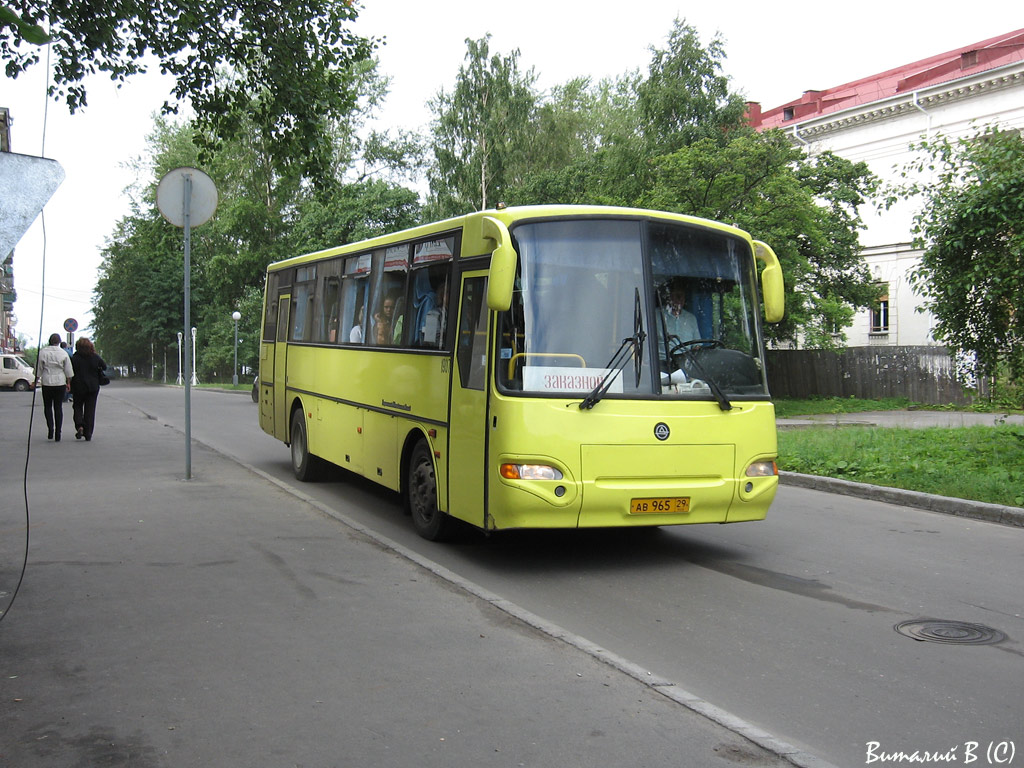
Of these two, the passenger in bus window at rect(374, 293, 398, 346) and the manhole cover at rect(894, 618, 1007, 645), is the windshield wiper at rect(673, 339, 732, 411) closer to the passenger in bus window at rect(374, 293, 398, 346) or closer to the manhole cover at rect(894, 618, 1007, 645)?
the manhole cover at rect(894, 618, 1007, 645)

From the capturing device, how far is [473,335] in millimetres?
7863

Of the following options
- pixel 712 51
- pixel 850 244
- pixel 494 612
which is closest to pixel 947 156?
pixel 494 612

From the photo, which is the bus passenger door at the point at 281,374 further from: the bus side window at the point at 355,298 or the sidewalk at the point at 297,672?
the sidewalk at the point at 297,672

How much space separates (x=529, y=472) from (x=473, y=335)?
4.04 ft

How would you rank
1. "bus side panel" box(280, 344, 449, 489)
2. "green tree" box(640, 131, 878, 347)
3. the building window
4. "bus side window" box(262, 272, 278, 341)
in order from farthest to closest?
the building window < "green tree" box(640, 131, 878, 347) < "bus side window" box(262, 272, 278, 341) < "bus side panel" box(280, 344, 449, 489)

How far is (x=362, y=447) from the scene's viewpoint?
10562mm

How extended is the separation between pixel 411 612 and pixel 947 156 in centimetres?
1016

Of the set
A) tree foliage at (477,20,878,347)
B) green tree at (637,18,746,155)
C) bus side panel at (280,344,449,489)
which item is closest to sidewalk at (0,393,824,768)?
bus side panel at (280,344,449,489)

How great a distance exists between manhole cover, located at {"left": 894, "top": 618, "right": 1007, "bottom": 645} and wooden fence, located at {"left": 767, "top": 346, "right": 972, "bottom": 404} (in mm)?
25150

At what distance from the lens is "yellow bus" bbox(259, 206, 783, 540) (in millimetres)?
7324

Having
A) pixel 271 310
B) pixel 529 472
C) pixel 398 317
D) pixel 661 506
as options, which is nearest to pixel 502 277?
pixel 529 472

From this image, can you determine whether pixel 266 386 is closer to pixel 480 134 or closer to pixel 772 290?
pixel 772 290

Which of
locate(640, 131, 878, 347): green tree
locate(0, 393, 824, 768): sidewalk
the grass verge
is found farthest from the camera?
locate(640, 131, 878, 347): green tree

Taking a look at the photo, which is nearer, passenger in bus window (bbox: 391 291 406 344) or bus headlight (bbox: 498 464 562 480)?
bus headlight (bbox: 498 464 562 480)
